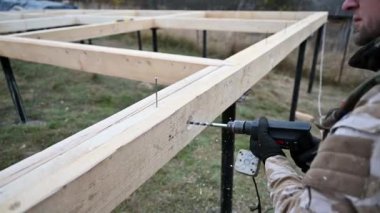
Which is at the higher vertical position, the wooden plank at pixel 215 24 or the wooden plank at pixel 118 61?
the wooden plank at pixel 118 61

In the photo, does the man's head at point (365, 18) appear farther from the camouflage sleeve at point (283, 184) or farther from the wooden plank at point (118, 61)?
Result: the wooden plank at point (118, 61)

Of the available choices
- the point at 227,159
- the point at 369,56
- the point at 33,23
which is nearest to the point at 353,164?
the point at 369,56

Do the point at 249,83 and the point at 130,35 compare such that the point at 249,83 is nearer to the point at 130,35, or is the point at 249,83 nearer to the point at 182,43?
the point at 182,43

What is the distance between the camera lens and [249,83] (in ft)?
6.00

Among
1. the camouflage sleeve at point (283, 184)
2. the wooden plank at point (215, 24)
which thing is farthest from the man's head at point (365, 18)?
the wooden plank at point (215, 24)

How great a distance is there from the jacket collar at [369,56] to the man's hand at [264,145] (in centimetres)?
37

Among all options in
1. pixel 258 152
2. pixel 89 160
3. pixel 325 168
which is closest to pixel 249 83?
pixel 258 152

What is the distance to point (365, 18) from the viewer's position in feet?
2.93

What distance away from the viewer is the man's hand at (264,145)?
113cm

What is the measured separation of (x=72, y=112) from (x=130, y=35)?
540 centimetres

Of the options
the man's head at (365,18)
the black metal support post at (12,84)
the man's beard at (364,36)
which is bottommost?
the black metal support post at (12,84)

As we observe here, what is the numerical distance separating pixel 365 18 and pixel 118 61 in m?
1.33

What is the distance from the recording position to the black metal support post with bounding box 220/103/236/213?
6.07ft

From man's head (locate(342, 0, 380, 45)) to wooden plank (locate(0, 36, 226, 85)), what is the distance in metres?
0.86
